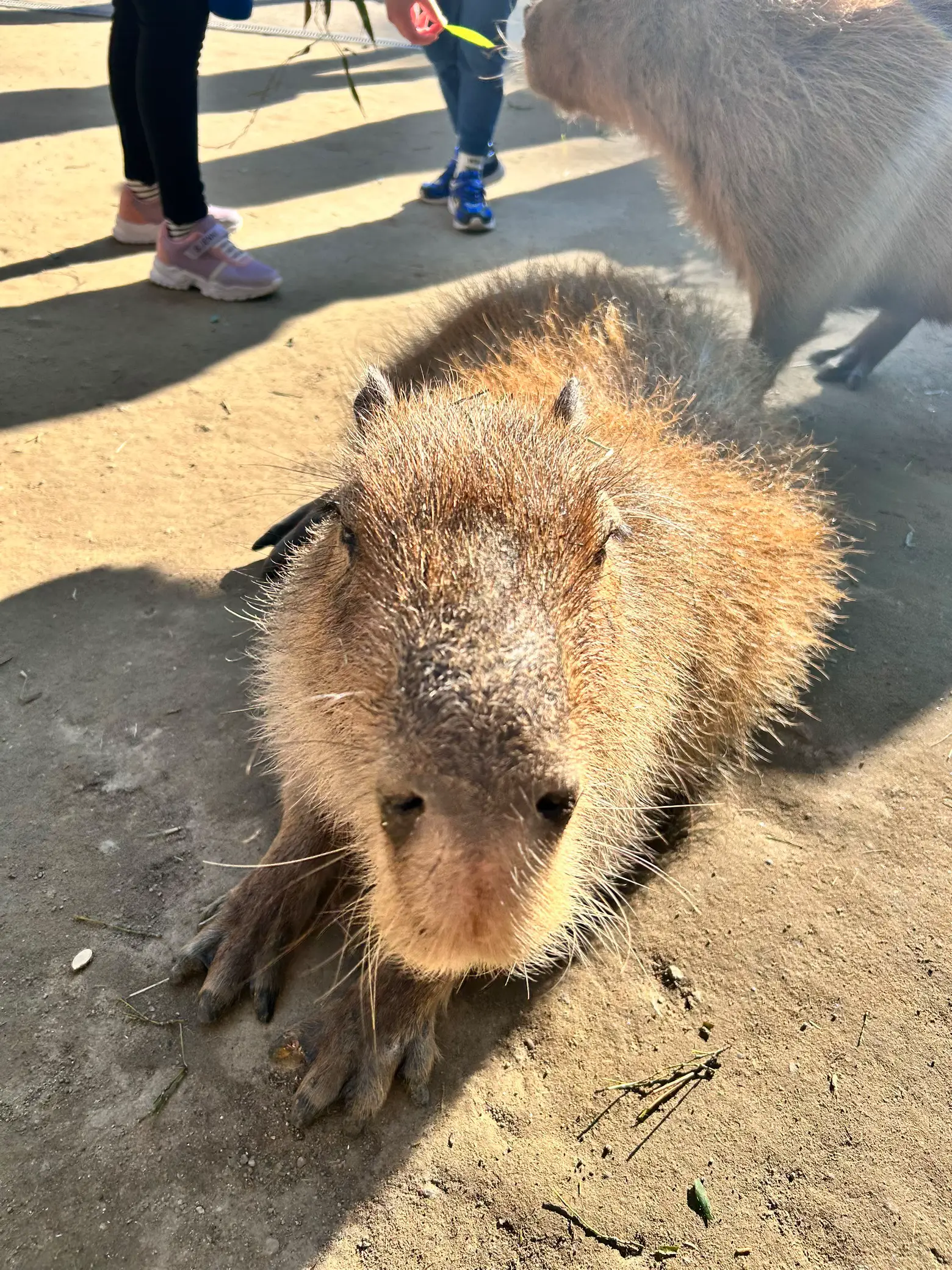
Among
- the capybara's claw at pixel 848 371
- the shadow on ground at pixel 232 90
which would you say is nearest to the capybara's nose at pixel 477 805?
the capybara's claw at pixel 848 371

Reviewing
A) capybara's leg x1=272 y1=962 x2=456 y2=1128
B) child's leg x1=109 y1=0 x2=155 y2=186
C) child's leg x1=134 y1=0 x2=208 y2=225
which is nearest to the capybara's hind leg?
child's leg x1=134 y1=0 x2=208 y2=225

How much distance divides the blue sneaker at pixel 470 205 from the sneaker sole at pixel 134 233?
2133mm

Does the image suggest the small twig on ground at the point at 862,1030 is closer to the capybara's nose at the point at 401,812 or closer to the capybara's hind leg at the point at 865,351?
the capybara's nose at the point at 401,812

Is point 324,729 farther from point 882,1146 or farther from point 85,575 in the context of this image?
point 85,575

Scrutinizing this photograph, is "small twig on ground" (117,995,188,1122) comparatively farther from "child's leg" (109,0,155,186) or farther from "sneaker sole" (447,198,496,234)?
"sneaker sole" (447,198,496,234)

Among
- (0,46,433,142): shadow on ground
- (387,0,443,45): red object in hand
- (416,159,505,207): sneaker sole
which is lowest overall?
(416,159,505,207): sneaker sole

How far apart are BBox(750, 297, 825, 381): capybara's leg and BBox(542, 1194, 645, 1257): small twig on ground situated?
3594 mm

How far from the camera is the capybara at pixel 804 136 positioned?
377cm

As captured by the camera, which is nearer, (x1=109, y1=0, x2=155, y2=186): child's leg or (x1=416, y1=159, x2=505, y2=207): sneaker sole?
(x1=109, y1=0, x2=155, y2=186): child's leg

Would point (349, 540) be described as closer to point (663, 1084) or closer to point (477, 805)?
point (477, 805)

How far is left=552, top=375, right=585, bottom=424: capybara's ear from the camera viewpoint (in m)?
2.14

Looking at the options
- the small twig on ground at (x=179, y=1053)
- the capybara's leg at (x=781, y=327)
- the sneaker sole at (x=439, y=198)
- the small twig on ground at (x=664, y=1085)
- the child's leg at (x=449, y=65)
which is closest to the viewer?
the small twig on ground at (x=179, y=1053)

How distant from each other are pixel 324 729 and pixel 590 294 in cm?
228

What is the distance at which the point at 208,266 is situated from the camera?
4996 mm
